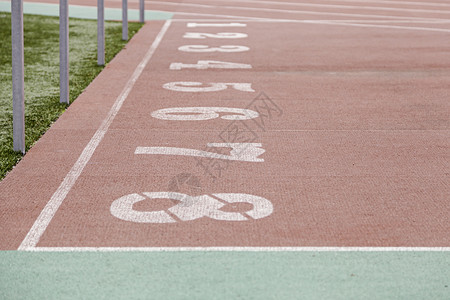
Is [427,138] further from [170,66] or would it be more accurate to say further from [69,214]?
[170,66]

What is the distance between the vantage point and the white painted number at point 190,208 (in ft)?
19.8

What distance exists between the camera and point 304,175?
7.19 metres

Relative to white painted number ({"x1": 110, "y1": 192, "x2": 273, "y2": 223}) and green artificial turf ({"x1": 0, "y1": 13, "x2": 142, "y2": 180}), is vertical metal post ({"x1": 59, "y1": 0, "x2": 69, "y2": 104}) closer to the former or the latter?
green artificial turf ({"x1": 0, "y1": 13, "x2": 142, "y2": 180})

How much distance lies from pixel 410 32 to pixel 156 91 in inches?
324

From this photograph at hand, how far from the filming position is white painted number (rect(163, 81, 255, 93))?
36.6 ft

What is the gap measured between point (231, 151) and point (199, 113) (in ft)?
5.78

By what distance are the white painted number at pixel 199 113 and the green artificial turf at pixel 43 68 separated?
116 cm

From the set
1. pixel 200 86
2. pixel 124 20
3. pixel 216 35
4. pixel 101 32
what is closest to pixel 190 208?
pixel 200 86

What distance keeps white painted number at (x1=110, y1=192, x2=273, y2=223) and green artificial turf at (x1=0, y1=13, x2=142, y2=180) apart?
4.42 feet

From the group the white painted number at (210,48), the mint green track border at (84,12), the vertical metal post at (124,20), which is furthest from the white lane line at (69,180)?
the mint green track border at (84,12)

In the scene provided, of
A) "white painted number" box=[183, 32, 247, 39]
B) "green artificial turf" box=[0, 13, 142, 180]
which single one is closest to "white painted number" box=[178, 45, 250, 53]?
"green artificial turf" box=[0, 13, 142, 180]

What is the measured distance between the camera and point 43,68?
12766mm

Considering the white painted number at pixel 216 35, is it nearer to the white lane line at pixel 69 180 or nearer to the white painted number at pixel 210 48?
the white painted number at pixel 210 48
